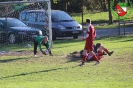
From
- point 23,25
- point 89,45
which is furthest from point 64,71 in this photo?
point 23,25

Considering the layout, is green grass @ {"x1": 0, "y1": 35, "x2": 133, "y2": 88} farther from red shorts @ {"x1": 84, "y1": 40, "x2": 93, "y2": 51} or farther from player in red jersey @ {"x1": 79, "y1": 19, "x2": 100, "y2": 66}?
red shorts @ {"x1": 84, "y1": 40, "x2": 93, "y2": 51}

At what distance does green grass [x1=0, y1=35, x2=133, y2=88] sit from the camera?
36.9 feet

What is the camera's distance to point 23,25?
75.5ft

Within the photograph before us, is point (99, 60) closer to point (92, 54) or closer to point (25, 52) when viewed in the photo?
point (92, 54)

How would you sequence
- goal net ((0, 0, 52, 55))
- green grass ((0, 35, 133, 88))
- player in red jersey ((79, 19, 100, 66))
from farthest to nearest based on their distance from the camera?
goal net ((0, 0, 52, 55)) < player in red jersey ((79, 19, 100, 66)) < green grass ((0, 35, 133, 88))

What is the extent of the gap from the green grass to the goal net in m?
4.10

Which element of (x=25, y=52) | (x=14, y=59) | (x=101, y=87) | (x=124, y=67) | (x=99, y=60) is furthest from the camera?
(x=25, y=52)

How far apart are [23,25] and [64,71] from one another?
967 cm

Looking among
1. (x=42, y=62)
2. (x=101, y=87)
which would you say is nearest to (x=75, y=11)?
(x=42, y=62)

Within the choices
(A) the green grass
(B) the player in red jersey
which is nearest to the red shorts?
(B) the player in red jersey

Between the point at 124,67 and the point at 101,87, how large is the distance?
3925 millimetres

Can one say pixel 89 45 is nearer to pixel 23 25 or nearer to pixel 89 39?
pixel 89 39

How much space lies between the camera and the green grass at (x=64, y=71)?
11.3m

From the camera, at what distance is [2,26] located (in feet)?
74.3
